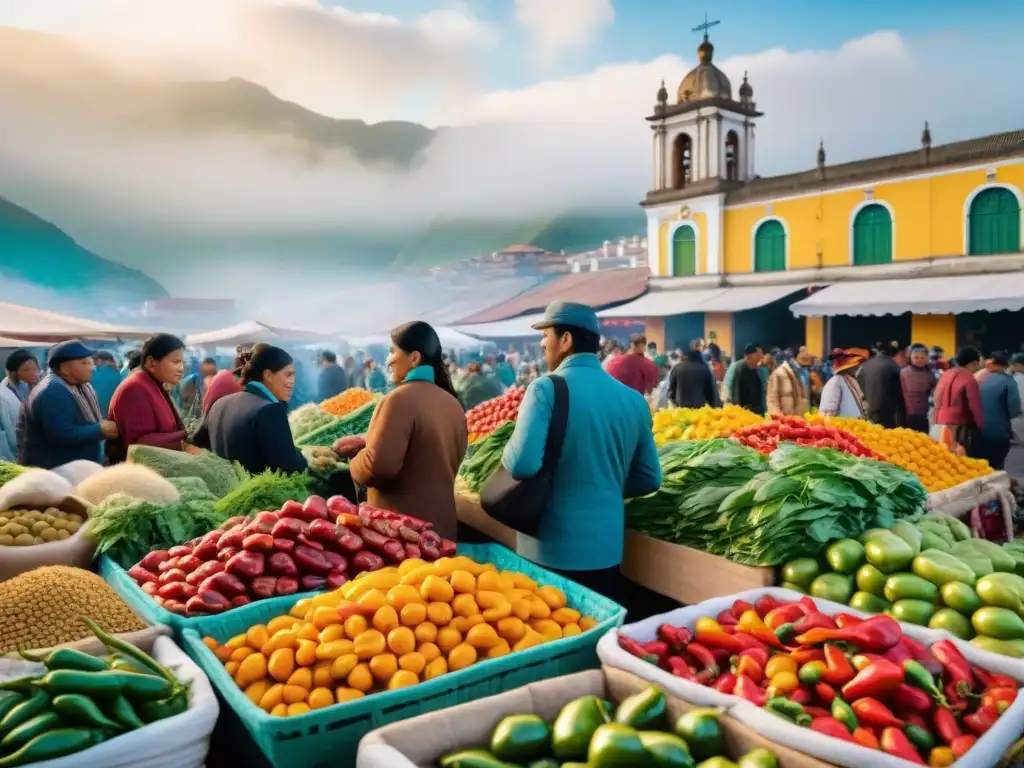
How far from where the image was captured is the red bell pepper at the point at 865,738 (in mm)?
1412

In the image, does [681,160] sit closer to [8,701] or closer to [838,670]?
[838,670]

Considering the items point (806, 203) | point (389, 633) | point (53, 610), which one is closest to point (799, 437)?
point (389, 633)

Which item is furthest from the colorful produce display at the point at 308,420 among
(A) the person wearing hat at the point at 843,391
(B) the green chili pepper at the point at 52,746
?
(B) the green chili pepper at the point at 52,746

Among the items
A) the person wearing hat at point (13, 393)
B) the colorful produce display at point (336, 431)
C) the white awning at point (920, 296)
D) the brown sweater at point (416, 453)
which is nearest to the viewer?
the brown sweater at point (416, 453)

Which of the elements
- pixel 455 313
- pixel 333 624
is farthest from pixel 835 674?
pixel 455 313

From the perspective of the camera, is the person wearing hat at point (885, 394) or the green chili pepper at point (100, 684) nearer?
the green chili pepper at point (100, 684)

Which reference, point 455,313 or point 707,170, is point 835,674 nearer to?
point 707,170

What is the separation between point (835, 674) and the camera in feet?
5.27

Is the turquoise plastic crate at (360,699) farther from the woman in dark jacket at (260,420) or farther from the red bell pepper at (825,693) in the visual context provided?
the woman in dark jacket at (260,420)

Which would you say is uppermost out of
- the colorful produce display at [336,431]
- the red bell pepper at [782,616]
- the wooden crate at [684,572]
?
the colorful produce display at [336,431]

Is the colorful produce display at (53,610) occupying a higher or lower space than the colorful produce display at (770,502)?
lower

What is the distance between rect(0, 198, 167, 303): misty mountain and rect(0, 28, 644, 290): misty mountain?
1.15ft

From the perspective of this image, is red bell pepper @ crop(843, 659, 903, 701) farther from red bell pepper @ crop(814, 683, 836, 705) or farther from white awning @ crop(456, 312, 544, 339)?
white awning @ crop(456, 312, 544, 339)

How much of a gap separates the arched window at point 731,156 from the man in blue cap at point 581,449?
765 inches
